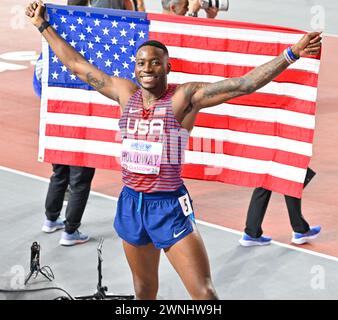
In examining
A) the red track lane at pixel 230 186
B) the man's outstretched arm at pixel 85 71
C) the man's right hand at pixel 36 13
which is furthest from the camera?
the red track lane at pixel 230 186

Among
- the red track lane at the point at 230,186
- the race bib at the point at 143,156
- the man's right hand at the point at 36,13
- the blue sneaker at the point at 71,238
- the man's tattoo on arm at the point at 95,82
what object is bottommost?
the blue sneaker at the point at 71,238

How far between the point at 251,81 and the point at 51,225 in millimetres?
3718

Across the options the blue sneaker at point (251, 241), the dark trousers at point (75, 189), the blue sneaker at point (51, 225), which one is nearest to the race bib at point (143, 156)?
the dark trousers at point (75, 189)

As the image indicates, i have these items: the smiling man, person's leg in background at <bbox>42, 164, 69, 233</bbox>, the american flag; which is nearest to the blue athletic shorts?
the smiling man

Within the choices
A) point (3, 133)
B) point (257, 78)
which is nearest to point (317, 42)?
point (257, 78)

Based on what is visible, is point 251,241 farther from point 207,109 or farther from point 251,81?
point 251,81

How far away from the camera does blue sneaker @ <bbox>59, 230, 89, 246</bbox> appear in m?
9.11

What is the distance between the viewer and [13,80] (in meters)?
16.3

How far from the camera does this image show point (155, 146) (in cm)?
650

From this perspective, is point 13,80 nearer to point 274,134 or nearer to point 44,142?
point 44,142

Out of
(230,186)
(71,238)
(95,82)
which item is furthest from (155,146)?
(230,186)

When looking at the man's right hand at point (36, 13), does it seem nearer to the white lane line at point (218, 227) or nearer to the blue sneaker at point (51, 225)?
the blue sneaker at point (51, 225)

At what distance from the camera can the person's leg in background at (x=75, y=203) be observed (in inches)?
358

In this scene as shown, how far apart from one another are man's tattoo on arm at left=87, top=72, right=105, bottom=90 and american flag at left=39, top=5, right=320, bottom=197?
1453mm
